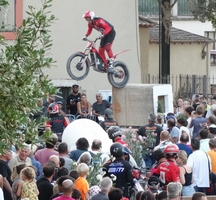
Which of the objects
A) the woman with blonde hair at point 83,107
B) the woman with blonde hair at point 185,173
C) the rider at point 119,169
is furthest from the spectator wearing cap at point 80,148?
the woman with blonde hair at point 83,107

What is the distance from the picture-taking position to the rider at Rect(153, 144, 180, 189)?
12.8 meters

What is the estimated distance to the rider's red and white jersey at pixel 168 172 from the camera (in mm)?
Answer: 12812

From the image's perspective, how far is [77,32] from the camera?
26250 mm

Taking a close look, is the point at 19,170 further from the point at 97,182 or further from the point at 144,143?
the point at 144,143

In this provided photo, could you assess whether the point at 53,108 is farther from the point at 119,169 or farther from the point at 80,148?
the point at 119,169

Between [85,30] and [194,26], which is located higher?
[194,26]

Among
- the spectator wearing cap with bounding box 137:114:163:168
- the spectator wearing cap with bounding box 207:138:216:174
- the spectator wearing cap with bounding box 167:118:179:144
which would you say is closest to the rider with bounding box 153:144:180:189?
the spectator wearing cap with bounding box 207:138:216:174

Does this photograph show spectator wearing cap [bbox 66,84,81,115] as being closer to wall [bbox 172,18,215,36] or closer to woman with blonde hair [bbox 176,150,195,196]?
woman with blonde hair [bbox 176,150,195,196]

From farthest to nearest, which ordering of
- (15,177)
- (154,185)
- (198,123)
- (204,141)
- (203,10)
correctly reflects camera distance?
1. (203,10)
2. (198,123)
3. (204,141)
4. (154,185)
5. (15,177)

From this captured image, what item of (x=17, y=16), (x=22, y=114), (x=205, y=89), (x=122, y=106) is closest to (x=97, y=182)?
(x=22, y=114)

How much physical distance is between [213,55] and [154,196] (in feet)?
138

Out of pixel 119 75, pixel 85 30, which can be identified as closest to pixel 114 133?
pixel 119 75

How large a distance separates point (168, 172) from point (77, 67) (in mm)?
9154

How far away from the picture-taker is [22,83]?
8102 mm
